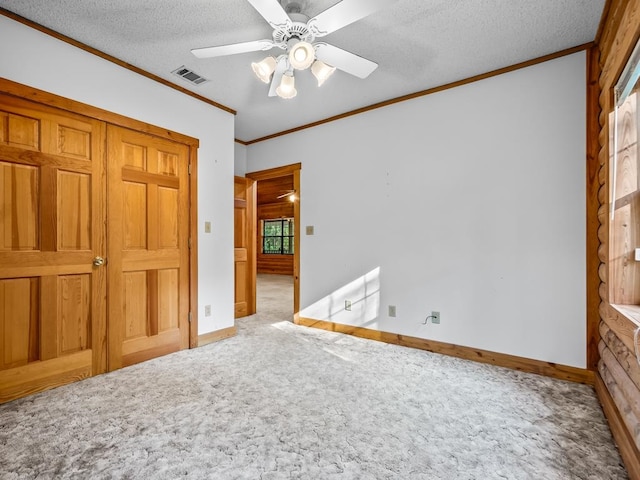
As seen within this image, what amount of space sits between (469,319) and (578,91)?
81.6 inches

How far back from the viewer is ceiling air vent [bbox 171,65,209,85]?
2.83m

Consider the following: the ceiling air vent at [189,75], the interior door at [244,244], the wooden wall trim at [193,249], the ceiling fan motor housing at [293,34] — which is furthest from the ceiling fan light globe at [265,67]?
the interior door at [244,244]

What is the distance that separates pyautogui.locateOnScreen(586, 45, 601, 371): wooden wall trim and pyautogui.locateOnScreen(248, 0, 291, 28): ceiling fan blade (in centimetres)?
235

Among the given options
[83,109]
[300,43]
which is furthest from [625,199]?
[83,109]

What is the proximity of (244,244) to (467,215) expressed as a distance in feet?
9.73

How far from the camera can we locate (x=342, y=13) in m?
1.64

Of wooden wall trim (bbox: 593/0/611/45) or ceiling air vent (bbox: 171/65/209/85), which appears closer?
wooden wall trim (bbox: 593/0/611/45)

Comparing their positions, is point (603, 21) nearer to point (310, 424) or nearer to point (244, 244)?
point (310, 424)

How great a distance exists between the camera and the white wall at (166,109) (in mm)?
2217

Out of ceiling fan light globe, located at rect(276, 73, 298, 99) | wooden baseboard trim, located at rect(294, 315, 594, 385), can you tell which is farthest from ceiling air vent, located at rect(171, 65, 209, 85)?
wooden baseboard trim, located at rect(294, 315, 594, 385)

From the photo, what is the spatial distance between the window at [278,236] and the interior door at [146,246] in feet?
25.8

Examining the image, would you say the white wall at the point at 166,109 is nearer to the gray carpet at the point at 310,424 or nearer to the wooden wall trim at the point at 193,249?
the wooden wall trim at the point at 193,249

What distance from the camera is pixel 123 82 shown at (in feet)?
8.96

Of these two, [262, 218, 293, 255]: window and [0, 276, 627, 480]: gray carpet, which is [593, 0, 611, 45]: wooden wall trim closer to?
[0, 276, 627, 480]: gray carpet
